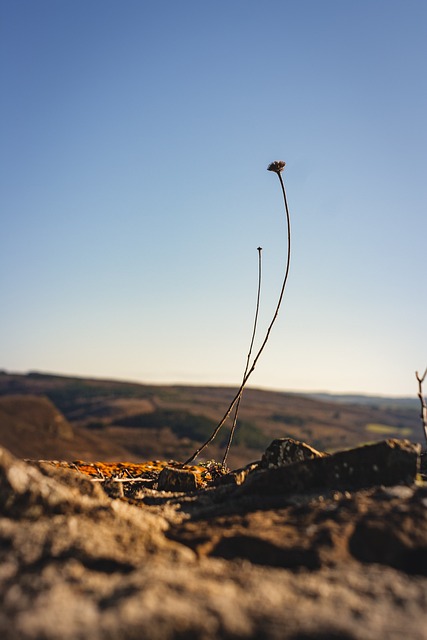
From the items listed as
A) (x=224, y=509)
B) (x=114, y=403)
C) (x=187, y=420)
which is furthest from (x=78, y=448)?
(x=224, y=509)

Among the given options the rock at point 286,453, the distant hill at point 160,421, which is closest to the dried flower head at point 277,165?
the rock at point 286,453

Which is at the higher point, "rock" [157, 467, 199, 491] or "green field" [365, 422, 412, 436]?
"rock" [157, 467, 199, 491]

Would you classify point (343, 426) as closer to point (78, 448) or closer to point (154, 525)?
point (78, 448)

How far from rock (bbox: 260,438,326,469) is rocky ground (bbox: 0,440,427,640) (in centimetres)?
79

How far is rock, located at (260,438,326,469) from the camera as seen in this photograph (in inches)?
144

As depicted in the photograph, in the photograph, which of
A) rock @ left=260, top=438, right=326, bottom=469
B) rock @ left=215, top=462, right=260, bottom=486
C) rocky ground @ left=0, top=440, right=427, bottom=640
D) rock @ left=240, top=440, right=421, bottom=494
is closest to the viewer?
rocky ground @ left=0, top=440, right=427, bottom=640

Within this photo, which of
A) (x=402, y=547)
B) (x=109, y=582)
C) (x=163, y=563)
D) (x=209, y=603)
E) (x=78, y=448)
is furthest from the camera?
(x=78, y=448)

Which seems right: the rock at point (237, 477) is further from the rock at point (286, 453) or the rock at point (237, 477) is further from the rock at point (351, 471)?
the rock at point (351, 471)

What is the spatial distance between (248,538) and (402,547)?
0.62 metres

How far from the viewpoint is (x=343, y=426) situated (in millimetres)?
83625

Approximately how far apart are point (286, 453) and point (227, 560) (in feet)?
6.15

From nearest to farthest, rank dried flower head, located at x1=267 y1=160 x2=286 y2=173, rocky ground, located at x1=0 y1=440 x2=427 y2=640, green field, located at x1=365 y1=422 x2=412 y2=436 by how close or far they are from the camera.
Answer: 1. rocky ground, located at x1=0 y1=440 x2=427 y2=640
2. dried flower head, located at x1=267 y1=160 x2=286 y2=173
3. green field, located at x1=365 y1=422 x2=412 y2=436

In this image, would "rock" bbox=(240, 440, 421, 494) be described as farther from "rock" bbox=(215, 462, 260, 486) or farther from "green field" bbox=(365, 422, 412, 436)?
"green field" bbox=(365, 422, 412, 436)

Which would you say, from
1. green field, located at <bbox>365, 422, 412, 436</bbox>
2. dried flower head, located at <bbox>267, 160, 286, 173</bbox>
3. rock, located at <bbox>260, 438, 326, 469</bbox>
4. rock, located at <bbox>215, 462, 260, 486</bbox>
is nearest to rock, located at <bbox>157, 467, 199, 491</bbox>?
rock, located at <bbox>215, 462, 260, 486</bbox>
